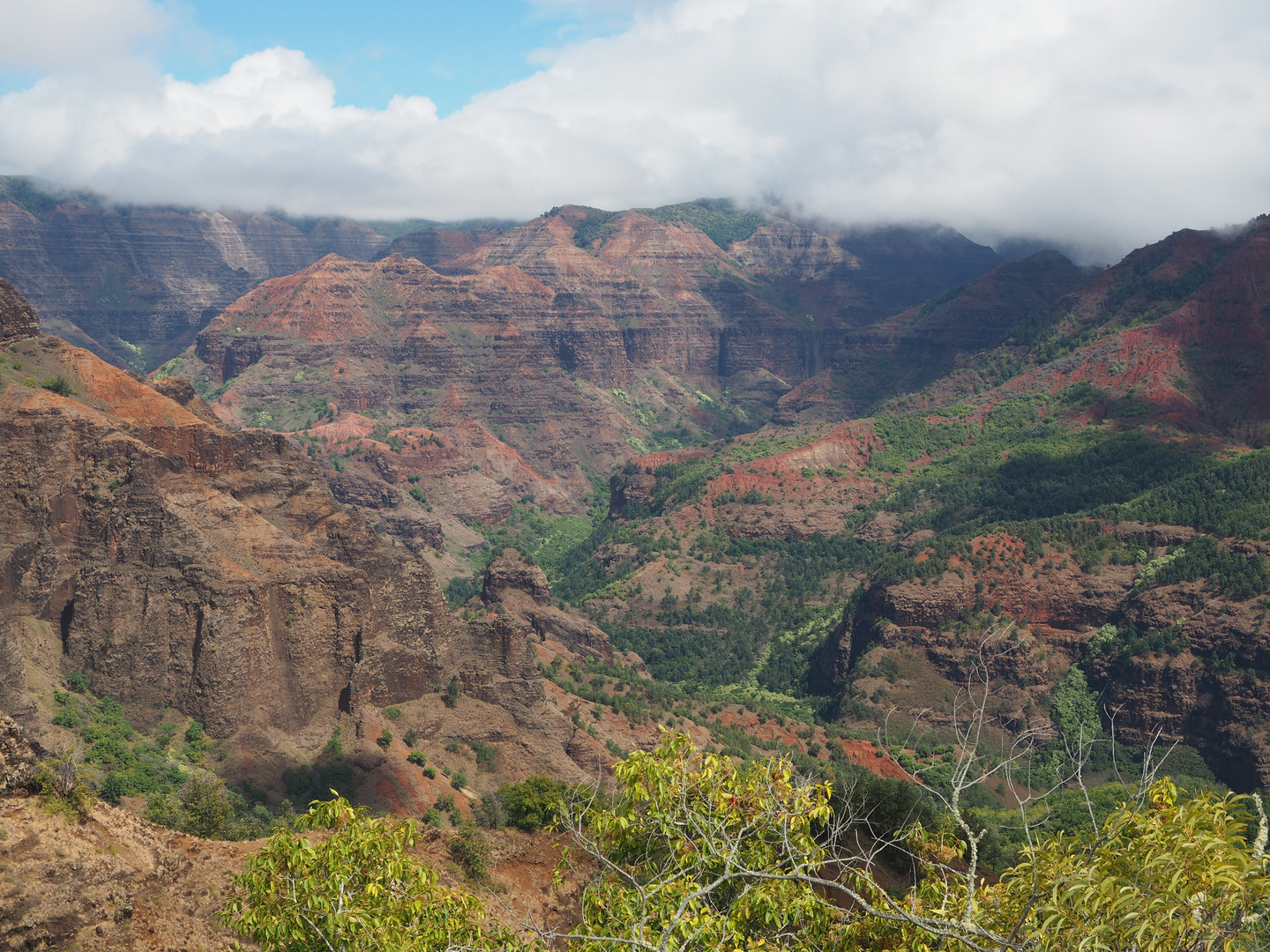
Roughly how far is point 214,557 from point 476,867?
3504 cm

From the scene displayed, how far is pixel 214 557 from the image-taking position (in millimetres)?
72250

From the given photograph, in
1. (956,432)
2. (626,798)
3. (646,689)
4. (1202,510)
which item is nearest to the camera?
(626,798)

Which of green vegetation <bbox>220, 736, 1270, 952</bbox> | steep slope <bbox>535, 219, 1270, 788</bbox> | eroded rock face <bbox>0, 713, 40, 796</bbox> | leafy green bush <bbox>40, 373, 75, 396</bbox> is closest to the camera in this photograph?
green vegetation <bbox>220, 736, 1270, 952</bbox>

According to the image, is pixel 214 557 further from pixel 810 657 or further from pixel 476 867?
pixel 810 657

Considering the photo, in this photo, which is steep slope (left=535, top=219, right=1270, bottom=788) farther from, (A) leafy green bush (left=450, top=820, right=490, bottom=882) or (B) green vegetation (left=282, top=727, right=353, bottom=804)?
(B) green vegetation (left=282, top=727, right=353, bottom=804)

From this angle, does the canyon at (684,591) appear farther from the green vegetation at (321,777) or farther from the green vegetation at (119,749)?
the green vegetation at (119,749)

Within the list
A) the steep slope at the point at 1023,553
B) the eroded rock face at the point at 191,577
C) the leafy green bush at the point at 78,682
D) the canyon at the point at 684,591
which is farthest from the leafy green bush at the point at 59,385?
the steep slope at the point at 1023,553

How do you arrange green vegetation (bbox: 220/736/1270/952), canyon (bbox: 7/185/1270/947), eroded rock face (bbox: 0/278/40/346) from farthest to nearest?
eroded rock face (bbox: 0/278/40/346) < canyon (bbox: 7/185/1270/947) < green vegetation (bbox: 220/736/1270/952)

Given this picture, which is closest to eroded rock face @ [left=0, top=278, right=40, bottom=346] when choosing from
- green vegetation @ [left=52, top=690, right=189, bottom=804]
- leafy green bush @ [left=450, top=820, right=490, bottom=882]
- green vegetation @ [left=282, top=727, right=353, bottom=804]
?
green vegetation @ [left=52, top=690, right=189, bottom=804]

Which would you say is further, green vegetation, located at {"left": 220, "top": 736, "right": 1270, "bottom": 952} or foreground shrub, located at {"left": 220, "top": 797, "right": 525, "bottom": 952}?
foreground shrub, located at {"left": 220, "top": 797, "right": 525, "bottom": 952}

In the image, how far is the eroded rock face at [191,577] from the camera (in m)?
69.2

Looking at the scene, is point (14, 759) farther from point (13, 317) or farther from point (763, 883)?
point (13, 317)

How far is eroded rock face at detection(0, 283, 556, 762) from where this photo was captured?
69188 millimetres

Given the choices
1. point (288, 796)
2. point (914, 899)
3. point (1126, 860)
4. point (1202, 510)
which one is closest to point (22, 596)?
point (288, 796)
